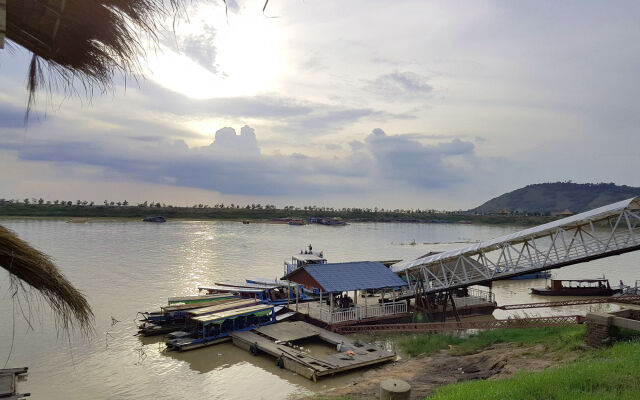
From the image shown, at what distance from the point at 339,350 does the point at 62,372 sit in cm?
1154

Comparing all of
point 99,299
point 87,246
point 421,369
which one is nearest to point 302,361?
point 421,369

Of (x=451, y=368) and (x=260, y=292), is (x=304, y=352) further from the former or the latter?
(x=260, y=292)

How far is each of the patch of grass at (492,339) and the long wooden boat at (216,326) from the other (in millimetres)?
7432

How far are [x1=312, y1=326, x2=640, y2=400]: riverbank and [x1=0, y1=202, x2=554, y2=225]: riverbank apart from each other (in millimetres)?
110946

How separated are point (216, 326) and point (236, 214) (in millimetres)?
119163

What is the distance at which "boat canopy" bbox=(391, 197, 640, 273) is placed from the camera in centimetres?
1869

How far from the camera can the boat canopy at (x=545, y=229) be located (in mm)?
18688

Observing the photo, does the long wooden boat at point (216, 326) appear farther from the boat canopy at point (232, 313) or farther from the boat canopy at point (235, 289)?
the boat canopy at point (235, 289)

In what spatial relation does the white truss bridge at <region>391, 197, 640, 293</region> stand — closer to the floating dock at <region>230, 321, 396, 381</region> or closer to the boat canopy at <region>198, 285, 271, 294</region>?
the floating dock at <region>230, 321, 396, 381</region>

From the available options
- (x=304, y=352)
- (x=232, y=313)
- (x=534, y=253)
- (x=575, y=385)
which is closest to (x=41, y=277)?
(x=575, y=385)

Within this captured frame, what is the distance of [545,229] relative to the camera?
20.4m

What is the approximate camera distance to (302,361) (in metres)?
16.9

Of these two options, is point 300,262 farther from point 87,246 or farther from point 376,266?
point 87,246

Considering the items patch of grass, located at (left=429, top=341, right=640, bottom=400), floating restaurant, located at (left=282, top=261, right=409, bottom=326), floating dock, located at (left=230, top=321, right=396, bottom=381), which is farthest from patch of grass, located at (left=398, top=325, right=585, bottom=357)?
patch of grass, located at (left=429, top=341, right=640, bottom=400)
